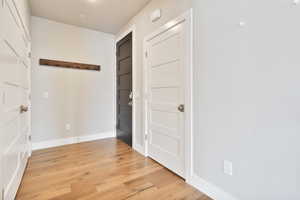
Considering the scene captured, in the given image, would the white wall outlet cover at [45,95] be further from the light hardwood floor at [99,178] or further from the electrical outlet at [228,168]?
the electrical outlet at [228,168]

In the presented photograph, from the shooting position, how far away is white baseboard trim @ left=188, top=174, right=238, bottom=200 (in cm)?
148

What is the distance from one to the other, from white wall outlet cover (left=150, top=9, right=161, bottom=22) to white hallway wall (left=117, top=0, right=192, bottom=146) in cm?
5

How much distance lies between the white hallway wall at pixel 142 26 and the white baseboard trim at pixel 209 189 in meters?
1.19

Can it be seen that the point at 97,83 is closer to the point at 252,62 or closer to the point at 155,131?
the point at 155,131

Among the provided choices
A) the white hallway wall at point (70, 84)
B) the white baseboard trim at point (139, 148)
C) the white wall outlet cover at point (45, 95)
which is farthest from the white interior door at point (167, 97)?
the white wall outlet cover at point (45, 95)

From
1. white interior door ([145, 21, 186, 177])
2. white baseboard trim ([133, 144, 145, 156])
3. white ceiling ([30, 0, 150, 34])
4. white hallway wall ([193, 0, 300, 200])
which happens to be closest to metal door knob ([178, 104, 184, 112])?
white interior door ([145, 21, 186, 177])

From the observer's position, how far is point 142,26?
8.89ft

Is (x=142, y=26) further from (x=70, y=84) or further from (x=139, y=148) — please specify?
(x=139, y=148)

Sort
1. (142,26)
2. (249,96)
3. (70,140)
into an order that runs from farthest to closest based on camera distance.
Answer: (70,140)
(142,26)
(249,96)

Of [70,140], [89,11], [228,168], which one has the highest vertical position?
[89,11]

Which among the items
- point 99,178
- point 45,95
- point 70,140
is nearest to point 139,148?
point 99,178

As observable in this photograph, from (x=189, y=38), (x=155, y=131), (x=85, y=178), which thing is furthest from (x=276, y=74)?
(x=85, y=178)

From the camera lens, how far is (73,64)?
3.29m

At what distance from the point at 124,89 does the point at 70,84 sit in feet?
3.84
